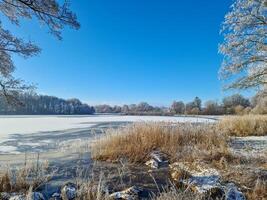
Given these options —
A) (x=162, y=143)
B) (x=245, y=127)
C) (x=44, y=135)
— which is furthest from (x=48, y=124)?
(x=162, y=143)

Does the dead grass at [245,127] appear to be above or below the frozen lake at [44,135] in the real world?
above

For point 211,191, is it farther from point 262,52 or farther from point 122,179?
point 262,52

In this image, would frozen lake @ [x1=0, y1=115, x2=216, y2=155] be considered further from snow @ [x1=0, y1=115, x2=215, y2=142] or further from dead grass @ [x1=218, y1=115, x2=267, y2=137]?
dead grass @ [x1=218, y1=115, x2=267, y2=137]

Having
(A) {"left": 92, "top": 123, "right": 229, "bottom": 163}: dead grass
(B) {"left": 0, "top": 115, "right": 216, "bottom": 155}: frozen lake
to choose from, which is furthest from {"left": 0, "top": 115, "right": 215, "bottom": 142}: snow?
(A) {"left": 92, "top": 123, "right": 229, "bottom": 163}: dead grass

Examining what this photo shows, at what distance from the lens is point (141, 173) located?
23.0ft

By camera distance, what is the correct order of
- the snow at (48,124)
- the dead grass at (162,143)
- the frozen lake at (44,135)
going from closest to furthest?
the dead grass at (162,143), the frozen lake at (44,135), the snow at (48,124)

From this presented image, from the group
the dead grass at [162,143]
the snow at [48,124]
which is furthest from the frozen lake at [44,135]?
the dead grass at [162,143]

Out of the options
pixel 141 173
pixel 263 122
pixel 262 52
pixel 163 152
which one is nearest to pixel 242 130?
pixel 263 122

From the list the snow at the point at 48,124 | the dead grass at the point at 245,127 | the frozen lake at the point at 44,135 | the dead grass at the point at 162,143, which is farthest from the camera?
the snow at the point at 48,124

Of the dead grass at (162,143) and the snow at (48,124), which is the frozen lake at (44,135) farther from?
the dead grass at (162,143)

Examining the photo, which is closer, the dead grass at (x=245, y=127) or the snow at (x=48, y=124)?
the dead grass at (x=245, y=127)

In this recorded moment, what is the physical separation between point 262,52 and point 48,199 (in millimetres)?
11775

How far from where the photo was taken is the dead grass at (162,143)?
8.28 metres

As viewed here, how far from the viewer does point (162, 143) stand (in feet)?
31.9
